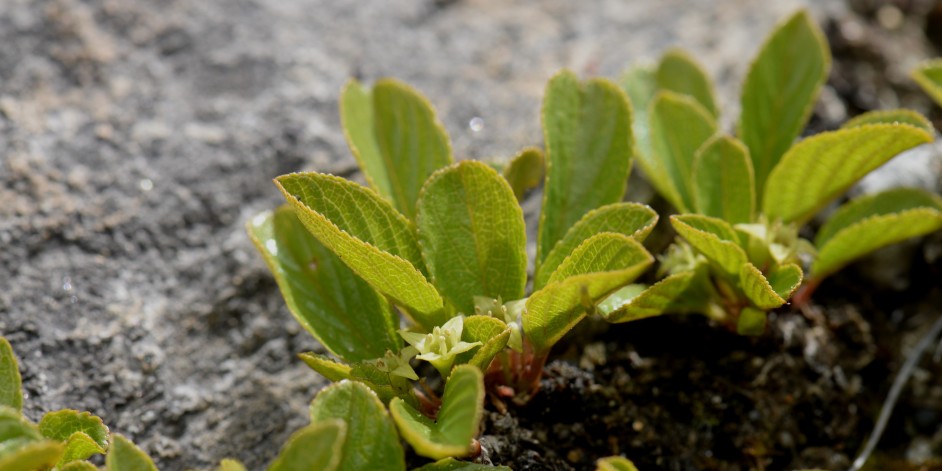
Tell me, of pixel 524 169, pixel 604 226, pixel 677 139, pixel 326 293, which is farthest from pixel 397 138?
pixel 677 139

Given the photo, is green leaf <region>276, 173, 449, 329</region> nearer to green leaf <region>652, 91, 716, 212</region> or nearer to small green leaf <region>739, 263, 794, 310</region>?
small green leaf <region>739, 263, 794, 310</region>

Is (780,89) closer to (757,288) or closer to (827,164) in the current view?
(827,164)

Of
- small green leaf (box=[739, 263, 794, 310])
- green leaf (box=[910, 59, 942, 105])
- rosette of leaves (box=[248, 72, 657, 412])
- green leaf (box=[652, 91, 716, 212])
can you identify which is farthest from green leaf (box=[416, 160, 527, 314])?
green leaf (box=[910, 59, 942, 105])

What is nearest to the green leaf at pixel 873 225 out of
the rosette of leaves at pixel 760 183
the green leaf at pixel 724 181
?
the rosette of leaves at pixel 760 183

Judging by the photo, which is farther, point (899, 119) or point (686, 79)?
point (686, 79)

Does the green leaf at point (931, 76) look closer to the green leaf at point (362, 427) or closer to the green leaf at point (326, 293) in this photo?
the green leaf at point (326, 293)

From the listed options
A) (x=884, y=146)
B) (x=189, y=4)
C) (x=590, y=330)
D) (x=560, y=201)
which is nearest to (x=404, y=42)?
(x=189, y=4)
